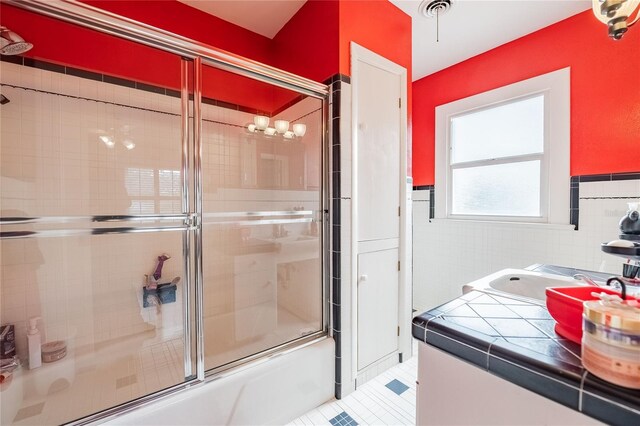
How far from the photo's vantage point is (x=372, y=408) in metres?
1.64

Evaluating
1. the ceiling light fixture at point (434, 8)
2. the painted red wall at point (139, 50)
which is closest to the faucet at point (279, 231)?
the painted red wall at point (139, 50)


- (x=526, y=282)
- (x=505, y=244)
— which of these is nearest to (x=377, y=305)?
(x=526, y=282)

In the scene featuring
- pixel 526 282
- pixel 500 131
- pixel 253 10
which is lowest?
pixel 526 282

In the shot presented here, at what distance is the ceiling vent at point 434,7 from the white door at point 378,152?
507 mm

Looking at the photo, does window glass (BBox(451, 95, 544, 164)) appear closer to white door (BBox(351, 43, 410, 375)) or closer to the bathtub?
white door (BBox(351, 43, 410, 375))

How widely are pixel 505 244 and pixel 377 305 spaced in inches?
53.2

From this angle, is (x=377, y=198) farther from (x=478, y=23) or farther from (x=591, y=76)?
(x=591, y=76)

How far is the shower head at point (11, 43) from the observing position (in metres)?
1.32

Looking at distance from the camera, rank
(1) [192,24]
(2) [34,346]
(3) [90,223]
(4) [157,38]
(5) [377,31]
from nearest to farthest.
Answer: (4) [157,38] < (2) [34,346] < (3) [90,223] < (5) [377,31] < (1) [192,24]

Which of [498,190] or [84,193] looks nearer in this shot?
[84,193]

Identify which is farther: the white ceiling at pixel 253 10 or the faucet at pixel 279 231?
the faucet at pixel 279 231

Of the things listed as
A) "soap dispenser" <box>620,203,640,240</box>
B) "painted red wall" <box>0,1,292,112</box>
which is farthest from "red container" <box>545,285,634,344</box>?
"painted red wall" <box>0,1,292,112</box>

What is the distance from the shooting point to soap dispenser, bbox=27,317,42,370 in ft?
5.07

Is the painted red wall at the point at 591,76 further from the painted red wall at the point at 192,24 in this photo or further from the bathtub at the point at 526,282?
the painted red wall at the point at 192,24
